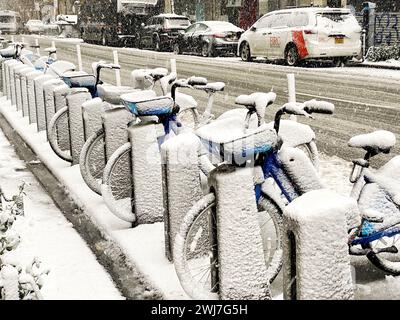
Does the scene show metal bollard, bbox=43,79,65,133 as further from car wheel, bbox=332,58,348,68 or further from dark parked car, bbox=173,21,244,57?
dark parked car, bbox=173,21,244,57

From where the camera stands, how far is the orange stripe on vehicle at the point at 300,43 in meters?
19.1

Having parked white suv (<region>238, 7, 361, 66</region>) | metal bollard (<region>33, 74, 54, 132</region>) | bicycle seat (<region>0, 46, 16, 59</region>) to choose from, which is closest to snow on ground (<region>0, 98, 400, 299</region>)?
metal bollard (<region>33, 74, 54, 132</region>)

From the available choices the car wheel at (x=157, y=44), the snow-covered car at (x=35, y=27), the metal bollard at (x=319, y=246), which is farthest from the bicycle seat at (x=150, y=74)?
the snow-covered car at (x=35, y=27)

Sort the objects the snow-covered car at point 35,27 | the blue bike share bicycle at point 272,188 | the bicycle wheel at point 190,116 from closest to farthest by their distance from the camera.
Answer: the blue bike share bicycle at point 272,188, the bicycle wheel at point 190,116, the snow-covered car at point 35,27

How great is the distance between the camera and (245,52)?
76.7 ft

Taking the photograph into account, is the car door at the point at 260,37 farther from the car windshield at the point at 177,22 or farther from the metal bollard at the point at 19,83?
the metal bollard at the point at 19,83

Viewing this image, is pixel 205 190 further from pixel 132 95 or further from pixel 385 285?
pixel 385 285

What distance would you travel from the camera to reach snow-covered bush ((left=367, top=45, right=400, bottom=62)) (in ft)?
67.9

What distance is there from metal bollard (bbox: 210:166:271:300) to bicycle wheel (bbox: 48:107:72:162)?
4214mm

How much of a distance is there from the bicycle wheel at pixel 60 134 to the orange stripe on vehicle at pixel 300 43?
1247 centimetres

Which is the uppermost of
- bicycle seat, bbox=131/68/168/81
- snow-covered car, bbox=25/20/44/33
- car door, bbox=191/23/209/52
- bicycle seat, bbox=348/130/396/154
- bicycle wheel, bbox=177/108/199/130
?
snow-covered car, bbox=25/20/44/33
